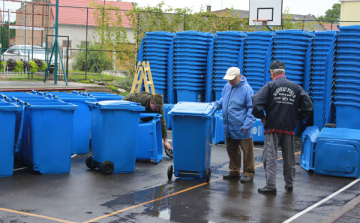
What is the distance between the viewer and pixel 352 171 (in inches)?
284

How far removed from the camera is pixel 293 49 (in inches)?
441

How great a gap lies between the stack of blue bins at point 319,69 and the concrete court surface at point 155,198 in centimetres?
387

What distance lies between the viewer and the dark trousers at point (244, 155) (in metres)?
6.73

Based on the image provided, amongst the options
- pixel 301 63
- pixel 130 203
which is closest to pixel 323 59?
pixel 301 63

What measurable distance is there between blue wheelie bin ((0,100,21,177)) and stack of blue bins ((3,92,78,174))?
0.80ft

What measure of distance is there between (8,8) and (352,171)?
16592 millimetres

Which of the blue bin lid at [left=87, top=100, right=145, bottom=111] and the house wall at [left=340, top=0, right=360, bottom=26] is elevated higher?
the house wall at [left=340, top=0, right=360, bottom=26]

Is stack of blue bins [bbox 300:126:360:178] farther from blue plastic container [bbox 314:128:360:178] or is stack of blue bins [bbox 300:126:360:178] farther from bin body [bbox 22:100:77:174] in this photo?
bin body [bbox 22:100:77:174]

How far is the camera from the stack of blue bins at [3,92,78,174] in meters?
6.76

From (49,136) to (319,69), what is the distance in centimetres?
716

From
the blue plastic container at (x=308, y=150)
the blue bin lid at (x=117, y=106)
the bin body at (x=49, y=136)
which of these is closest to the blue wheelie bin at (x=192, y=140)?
the blue bin lid at (x=117, y=106)

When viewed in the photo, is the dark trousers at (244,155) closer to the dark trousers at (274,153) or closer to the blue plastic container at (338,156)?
the dark trousers at (274,153)

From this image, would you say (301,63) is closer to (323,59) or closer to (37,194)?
(323,59)

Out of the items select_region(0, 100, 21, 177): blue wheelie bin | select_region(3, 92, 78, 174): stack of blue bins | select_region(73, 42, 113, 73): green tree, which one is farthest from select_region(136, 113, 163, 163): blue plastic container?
select_region(73, 42, 113, 73): green tree
